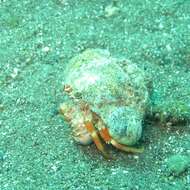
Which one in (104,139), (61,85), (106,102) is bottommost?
(61,85)

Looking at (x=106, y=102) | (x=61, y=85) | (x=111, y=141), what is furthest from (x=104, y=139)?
(x=61, y=85)

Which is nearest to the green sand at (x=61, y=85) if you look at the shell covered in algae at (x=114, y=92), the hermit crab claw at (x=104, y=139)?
the hermit crab claw at (x=104, y=139)

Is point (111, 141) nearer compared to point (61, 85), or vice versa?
point (111, 141)

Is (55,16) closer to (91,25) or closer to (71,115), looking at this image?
(91,25)

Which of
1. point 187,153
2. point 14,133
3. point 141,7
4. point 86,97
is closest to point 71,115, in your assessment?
point 86,97

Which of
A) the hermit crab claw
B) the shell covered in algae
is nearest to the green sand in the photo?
the hermit crab claw

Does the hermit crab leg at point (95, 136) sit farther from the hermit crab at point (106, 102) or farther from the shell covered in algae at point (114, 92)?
the shell covered in algae at point (114, 92)

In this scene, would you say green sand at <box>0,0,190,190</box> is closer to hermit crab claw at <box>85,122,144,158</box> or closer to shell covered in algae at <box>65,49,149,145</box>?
hermit crab claw at <box>85,122,144,158</box>

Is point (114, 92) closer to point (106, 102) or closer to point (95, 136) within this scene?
point (106, 102)
